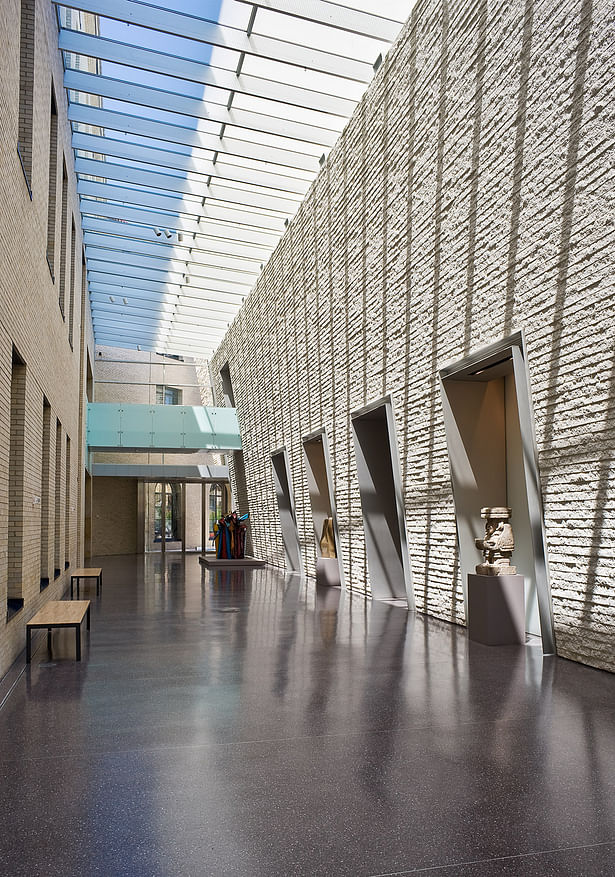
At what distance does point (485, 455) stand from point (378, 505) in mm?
3387

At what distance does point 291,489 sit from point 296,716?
12540 millimetres

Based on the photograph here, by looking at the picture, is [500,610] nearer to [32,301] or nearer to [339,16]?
[32,301]

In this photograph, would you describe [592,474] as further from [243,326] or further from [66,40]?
[243,326]

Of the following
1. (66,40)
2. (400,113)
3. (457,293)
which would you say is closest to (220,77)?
(66,40)

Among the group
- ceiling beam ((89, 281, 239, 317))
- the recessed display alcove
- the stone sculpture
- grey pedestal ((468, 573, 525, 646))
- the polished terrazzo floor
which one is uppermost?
ceiling beam ((89, 281, 239, 317))

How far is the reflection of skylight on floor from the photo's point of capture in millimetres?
10102

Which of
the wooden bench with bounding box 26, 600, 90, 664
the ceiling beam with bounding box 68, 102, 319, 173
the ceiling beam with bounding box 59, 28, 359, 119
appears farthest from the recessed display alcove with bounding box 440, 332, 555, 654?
the ceiling beam with bounding box 68, 102, 319, 173

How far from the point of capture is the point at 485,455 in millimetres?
8883

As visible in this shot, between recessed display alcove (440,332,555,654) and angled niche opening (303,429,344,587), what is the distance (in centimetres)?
491

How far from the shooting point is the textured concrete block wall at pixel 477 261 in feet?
19.9

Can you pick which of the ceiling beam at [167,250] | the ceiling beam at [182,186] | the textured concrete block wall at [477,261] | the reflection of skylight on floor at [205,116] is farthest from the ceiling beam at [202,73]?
the ceiling beam at [167,250]

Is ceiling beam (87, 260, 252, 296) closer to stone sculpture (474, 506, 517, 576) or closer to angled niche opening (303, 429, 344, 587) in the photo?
angled niche opening (303, 429, 344, 587)

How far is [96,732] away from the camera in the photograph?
4477 mm

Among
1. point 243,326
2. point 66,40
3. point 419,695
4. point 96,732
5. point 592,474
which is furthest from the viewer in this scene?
point 243,326
